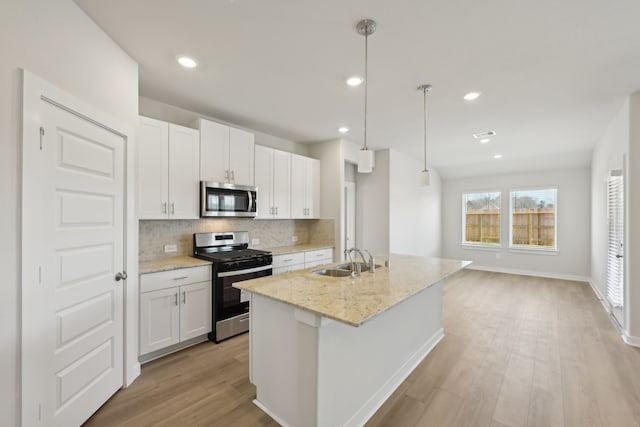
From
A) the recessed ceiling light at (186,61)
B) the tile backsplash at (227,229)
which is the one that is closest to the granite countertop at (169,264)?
the tile backsplash at (227,229)

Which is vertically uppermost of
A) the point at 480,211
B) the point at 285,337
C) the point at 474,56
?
the point at 474,56

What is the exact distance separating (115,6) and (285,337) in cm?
230

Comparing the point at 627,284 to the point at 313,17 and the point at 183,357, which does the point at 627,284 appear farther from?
the point at 183,357

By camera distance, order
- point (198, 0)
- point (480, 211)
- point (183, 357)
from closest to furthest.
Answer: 1. point (198, 0)
2. point (183, 357)
3. point (480, 211)

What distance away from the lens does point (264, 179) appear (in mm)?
3922

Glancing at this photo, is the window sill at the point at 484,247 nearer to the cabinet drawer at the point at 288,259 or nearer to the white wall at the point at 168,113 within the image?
the cabinet drawer at the point at 288,259

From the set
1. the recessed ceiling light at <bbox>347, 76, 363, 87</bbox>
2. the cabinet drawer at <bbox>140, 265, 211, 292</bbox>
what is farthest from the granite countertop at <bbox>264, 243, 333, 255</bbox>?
the recessed ceiling light at <bbox>347, 76, 363, 87</bbox>

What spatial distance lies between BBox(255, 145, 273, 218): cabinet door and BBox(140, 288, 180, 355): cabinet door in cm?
152

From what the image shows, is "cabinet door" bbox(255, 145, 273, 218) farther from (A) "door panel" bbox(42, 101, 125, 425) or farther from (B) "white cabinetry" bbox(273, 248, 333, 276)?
(A) "door panel" bbox(42, 101, 125, 425)

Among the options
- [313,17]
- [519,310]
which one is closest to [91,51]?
[313,17]

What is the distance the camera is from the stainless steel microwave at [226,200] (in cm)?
317

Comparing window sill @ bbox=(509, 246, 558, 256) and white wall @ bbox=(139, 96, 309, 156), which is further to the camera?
window sill @ bbox=(509, 246, 558, 256)

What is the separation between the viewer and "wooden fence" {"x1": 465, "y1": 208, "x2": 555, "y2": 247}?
20.8ft

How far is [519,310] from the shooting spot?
411cm
